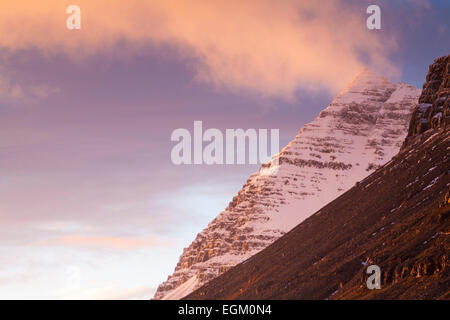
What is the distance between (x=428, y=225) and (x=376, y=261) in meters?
13.6

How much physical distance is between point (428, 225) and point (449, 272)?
3243 cm

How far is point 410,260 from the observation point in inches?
6117

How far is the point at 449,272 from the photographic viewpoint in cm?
13762
